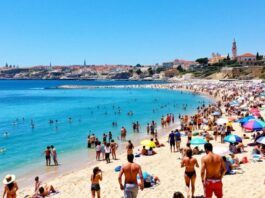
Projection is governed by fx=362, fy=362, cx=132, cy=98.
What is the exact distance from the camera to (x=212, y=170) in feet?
21.6

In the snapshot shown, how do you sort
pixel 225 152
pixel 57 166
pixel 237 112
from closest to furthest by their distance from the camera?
pixel 225 152, pixel 57 166, pixel 237 112

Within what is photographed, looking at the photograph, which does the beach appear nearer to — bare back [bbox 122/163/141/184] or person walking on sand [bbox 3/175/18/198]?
person walking on sand [bbox 3/175/18/198]

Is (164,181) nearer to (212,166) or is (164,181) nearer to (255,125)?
(212,166)

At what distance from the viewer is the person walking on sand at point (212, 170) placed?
658cm

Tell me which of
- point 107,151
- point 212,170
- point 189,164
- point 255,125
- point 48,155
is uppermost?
point 212,170

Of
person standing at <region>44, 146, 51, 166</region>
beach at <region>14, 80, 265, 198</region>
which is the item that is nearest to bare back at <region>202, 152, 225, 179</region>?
beach at <region>14, 80, 265, 198</region>

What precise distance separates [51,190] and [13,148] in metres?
12.8

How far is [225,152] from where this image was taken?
36.5 feet

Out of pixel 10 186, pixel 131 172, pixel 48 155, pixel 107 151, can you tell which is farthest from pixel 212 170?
pixel 48 155

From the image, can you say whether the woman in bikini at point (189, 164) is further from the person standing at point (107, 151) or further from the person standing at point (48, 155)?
the person standing at point (48, 155)

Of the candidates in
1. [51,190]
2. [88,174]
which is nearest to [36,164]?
[88,174]

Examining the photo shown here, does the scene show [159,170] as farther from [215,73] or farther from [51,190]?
[215,73]

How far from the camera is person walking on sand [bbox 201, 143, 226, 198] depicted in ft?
21.6

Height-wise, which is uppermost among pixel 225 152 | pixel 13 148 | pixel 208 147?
pixel 208 147
